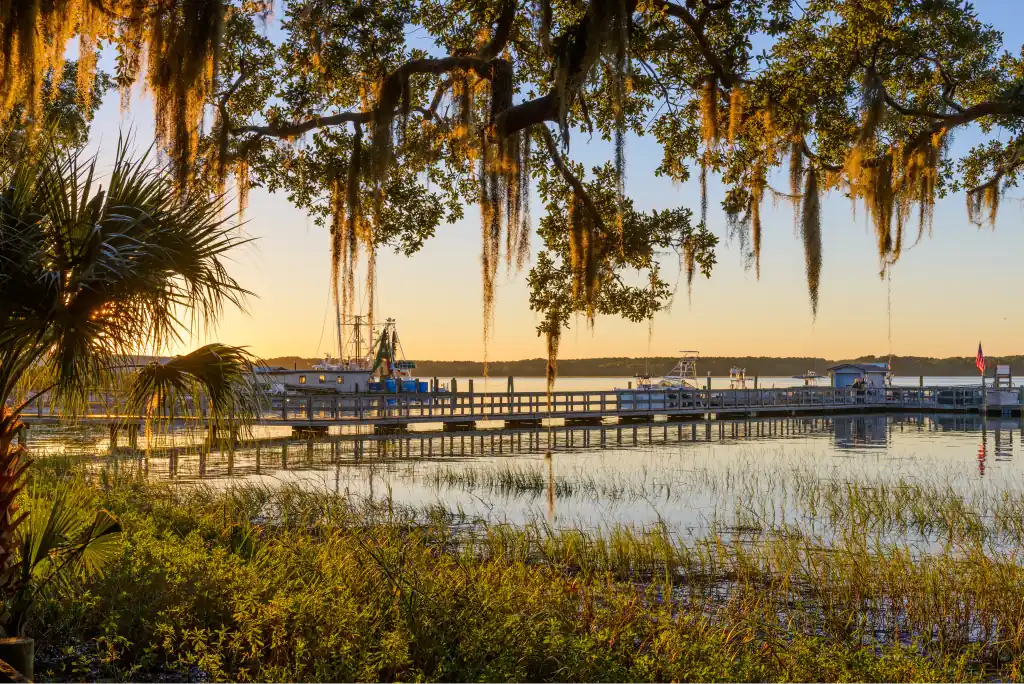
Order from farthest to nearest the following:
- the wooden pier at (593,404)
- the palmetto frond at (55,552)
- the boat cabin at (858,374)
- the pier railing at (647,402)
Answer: the boat cabin at (858,374) < the pier railing at (647,402) < the wooden pier at (593,404) < the palmetto frond at (55,552)

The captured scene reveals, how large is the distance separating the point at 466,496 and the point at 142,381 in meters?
11.7

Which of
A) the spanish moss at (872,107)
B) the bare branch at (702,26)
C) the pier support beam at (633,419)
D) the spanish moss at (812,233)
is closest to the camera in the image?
the spanish moss at (812,233)

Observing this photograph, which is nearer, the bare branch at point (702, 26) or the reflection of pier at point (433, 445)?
the bare branch at point (702, 26)

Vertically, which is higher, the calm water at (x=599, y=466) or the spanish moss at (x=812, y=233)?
the spanish moss at (x=812, y=233)

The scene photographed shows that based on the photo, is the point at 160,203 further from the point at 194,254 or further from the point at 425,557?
the point at 425,557

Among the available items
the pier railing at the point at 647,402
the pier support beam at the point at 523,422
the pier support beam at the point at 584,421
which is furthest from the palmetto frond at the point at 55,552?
the pier support beam at the point at 584,421

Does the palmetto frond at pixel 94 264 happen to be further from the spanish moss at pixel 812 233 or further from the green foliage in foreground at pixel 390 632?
the spanish moss at pixel 812 233

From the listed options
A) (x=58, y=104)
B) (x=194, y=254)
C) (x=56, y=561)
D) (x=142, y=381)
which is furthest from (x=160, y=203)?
(x=58, y=104)

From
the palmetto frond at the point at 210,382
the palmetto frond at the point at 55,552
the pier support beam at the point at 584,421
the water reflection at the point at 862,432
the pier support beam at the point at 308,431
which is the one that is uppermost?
the palmetto frond at the point at 210,382

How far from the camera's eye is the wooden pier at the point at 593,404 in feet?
108

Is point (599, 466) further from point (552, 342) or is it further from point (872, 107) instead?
point (872, 107)

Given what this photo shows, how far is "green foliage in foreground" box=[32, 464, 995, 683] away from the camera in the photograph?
4.49m

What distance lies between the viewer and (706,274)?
36.9 feet

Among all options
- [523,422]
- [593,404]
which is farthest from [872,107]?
[593,404]
